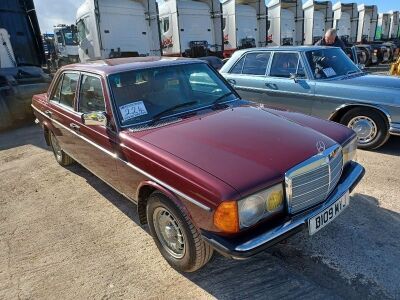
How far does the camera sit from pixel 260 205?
2188 millimetres

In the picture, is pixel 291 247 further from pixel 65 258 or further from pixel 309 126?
pixel 65 258

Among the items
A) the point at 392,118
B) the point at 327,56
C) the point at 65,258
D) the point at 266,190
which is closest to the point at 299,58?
the point at 327,56

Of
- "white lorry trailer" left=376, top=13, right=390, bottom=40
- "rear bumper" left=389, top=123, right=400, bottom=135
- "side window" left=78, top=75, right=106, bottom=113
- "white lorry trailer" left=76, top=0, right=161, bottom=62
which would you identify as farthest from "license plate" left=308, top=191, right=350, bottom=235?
"white lorry trailer" left=376, top=13, right=390, bottom=40

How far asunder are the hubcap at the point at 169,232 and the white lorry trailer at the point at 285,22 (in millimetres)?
16990

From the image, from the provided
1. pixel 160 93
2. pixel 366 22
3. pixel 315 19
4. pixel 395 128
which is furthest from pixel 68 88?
pixel 366 22

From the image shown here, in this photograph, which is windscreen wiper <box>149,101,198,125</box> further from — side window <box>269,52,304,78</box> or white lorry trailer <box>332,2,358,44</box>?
white lorry trailer <box>332,2,358,44</box>

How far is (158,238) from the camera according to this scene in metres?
2.89

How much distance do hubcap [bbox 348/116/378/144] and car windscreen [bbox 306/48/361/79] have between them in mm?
864

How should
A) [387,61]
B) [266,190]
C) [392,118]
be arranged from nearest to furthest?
[266,190]
[392,118]
[387,61]

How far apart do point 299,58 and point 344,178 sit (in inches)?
124

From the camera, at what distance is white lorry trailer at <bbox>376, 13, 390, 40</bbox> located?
25.3m

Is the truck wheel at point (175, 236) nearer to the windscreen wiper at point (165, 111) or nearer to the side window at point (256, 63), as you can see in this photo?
the windscreen wiper at point (165, 111)

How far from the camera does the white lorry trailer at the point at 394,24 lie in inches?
1045

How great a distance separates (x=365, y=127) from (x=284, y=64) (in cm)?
168
